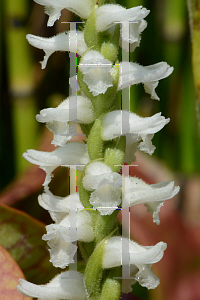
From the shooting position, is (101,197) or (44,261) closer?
(101,197)

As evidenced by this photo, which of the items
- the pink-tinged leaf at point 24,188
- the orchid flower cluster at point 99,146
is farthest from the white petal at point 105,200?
the pink-tinged leaf at point 24,188

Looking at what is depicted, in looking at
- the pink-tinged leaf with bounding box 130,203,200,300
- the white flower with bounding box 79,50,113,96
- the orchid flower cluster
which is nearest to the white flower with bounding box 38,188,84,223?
the orchid flower cluster

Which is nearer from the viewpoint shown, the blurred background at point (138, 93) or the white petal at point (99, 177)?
the white petal at point (99, 177)

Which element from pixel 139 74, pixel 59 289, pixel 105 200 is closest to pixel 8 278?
pixel 59 289

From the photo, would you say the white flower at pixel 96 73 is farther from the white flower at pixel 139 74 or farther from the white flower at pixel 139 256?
the white flower at pixel 139 256

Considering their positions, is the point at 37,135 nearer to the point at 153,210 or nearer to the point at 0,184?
the point at 0,184

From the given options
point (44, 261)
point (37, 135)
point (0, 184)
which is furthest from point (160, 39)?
point (44, 261)
